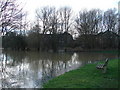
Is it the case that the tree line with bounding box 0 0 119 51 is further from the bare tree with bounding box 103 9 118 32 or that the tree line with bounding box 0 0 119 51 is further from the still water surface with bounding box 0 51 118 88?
the still water surface with bounding box 0 51 118 88

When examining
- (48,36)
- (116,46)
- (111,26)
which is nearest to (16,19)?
(48,36)

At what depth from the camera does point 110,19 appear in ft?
224

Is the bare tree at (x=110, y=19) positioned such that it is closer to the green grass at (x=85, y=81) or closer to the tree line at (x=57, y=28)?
the tree line at (x=57, y=28)

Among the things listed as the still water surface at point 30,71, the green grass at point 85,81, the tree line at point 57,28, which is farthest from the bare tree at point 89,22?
the green grass at point 85,81

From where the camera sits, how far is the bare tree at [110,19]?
67562mm

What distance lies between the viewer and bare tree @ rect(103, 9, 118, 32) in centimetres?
6756

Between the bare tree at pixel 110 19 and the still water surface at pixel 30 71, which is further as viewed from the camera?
the bare tree at pixel 110 19

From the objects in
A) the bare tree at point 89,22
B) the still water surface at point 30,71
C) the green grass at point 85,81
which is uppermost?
the bare tree at point 89,22

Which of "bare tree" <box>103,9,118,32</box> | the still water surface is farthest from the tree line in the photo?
the still water surface

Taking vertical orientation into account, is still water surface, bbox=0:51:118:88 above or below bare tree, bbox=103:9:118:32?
below

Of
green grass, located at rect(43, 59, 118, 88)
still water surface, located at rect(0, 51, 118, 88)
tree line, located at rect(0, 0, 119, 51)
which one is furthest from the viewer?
tree line, located at rect(0, 0, 119, 51)

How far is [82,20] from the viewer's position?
222 feet

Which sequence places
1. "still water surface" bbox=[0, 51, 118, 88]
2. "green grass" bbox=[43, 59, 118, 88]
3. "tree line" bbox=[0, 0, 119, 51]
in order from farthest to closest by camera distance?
"tree line" bbox=[0, 0, 119, 51] → "still water surface" bbox=[0, 51, 118, 88] → "green grass" bbox=[43, 59, 118, 88]

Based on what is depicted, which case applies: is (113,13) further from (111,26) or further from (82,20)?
(82,20)
